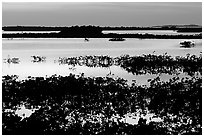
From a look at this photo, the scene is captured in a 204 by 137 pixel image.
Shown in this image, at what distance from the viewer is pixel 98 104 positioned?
1282 cm

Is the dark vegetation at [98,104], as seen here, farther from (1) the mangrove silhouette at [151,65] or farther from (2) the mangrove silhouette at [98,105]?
(1) the mangrove silhouette at [151,65]

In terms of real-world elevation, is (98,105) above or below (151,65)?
below

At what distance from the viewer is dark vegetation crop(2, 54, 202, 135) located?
34.0ft

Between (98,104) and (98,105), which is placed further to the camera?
(98,104)

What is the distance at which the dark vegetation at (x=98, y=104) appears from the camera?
34.0 ft

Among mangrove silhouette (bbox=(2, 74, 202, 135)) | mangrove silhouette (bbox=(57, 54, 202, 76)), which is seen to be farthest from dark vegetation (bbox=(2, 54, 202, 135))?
mangrove silhouette (bbox=(57, 54, 202, 76))

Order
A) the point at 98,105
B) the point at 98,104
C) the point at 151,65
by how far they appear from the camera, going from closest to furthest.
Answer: the point at 98,105 → the point at 98,104 → the point at 151,65

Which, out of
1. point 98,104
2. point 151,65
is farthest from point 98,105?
point 151,65

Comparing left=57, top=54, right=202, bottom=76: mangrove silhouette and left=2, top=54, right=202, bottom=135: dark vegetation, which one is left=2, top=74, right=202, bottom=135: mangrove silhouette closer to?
left=2, top=54, right=202, bottom=135: dark vegetation

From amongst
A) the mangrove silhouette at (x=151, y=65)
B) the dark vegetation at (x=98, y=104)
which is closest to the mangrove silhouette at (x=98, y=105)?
the dark vegetation at (x=98, y=104)

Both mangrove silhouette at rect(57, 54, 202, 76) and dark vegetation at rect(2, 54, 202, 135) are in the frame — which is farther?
mangrove silhouette at rect(57, 54, 202, 76)

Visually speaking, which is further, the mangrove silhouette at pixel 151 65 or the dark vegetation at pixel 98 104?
the mangrove silhouette at pixel 151 65

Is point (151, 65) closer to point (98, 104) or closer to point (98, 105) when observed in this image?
point (98, 104)

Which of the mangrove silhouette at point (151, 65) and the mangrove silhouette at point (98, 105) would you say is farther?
the mangrove silhouette at point (151, 65)
